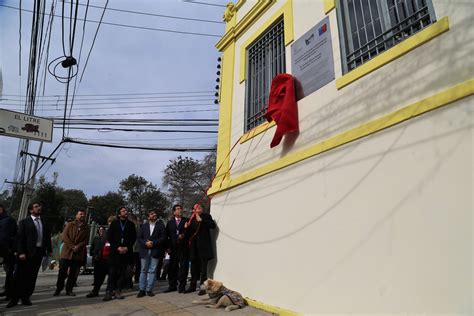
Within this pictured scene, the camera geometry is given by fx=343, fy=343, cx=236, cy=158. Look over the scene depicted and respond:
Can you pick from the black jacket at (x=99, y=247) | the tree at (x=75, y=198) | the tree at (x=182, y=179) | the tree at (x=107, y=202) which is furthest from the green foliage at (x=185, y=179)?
the black jacket at (x=99, y=247)

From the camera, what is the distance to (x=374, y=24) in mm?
4512

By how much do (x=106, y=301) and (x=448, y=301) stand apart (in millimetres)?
5328

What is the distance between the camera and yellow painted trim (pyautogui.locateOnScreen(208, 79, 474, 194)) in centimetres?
307

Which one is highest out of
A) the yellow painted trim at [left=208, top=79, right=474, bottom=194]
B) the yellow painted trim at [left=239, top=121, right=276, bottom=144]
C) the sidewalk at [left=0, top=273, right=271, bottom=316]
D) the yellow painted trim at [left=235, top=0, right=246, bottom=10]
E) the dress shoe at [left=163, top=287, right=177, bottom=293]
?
the yellow painted trim at [left=235, top=0, right=246, bottom=10]

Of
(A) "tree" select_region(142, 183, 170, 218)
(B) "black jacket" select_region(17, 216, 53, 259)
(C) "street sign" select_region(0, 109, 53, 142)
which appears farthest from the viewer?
(A) "tree" select_region(142, 183, 170, 218)

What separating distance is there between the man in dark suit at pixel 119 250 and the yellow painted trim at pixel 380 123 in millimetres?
2836

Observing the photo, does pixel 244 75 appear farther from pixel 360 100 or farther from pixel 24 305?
pixel 24 305

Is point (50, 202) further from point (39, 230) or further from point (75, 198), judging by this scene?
point (39, 230)

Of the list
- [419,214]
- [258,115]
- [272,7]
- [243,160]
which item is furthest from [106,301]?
[272,7]

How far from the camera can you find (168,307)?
5.33 m

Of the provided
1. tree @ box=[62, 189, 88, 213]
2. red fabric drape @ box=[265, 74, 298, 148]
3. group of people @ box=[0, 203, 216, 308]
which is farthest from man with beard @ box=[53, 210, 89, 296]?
tree @ box=[62, 189, 88, 213]

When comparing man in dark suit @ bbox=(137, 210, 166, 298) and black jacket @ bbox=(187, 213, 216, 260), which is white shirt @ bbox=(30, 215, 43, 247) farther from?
black jacket @ bbox=(187, 213, 216, 260)

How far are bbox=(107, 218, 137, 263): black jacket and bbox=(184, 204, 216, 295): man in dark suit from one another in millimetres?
1067

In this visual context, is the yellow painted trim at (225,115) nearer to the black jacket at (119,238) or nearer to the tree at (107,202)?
the black jacket at (119,238)
